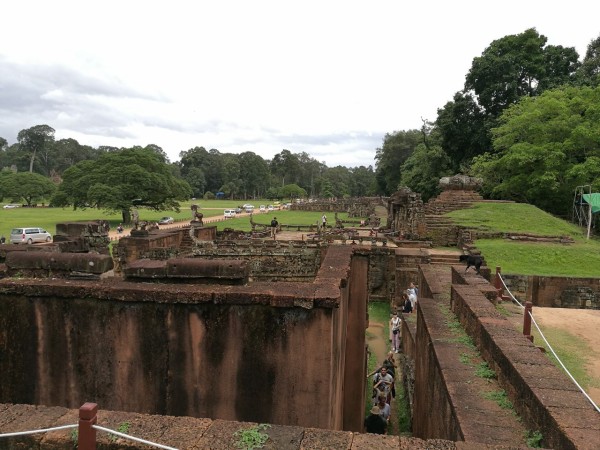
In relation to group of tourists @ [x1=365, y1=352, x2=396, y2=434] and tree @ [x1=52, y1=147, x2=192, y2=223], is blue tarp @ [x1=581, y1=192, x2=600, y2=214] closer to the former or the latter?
group of tourists @ [x1=365, y1=352, x2=396, y2=434]

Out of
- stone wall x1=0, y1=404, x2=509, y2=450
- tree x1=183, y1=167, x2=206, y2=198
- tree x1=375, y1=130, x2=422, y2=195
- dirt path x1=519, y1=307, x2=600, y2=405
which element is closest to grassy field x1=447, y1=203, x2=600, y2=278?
dirt path x1=519, y1=307, x2=600, y2=405

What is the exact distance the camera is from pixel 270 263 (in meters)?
11.4

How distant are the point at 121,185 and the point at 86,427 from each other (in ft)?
124

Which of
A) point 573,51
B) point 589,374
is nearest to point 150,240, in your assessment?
point 589,374

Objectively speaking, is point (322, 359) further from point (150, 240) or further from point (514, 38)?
point (514, 38)

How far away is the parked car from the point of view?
79.6ft

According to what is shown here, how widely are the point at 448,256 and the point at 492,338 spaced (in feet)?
42.9

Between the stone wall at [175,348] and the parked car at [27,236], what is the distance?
77.3 feet

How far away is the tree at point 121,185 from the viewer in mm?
35938

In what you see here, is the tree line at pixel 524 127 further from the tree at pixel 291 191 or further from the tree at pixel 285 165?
the tree at pixel 285 165

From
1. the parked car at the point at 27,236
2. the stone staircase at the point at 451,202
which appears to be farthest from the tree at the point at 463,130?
the parked car at the point at 27,236

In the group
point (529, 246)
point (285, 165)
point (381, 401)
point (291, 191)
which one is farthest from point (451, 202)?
point (285, 165)

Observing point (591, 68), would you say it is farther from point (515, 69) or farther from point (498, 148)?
point (498, 148)

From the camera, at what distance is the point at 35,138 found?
108062 mm
